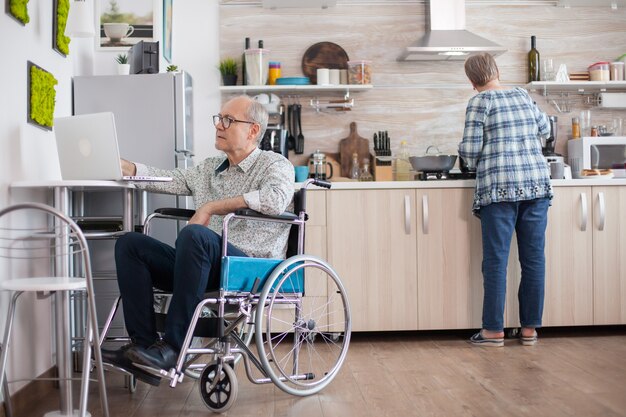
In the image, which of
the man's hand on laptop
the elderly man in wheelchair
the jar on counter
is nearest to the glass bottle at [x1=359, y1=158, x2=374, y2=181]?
the jar on counter

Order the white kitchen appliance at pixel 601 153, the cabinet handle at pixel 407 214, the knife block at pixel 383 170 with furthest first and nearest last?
the white kitchen appliance at pixel 601 153, the knife block at pixel 383 170, the cabinet handle at pixel 407 214

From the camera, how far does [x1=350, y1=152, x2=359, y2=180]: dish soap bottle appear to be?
15.7 feet

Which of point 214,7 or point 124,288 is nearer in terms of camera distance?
point 124,288

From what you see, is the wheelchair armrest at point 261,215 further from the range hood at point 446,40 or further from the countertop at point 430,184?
the range hood at point 446,40

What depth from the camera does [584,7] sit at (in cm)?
A: 507

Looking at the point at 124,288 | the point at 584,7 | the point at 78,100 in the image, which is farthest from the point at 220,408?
the point at 584,7

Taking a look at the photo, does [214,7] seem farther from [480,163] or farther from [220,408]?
[220,408]

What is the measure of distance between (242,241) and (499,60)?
8.75ft

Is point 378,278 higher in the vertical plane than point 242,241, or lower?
lower

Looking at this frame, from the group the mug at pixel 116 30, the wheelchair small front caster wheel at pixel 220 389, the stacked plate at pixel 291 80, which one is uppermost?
the mug at pixel 116 30

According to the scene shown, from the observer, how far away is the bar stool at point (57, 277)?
2307mm

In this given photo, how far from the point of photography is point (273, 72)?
485cm

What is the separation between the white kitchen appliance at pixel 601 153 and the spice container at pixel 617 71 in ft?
1.35

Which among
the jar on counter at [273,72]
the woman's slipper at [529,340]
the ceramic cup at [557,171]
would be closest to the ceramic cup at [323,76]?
the jar on counter at [273,72]
